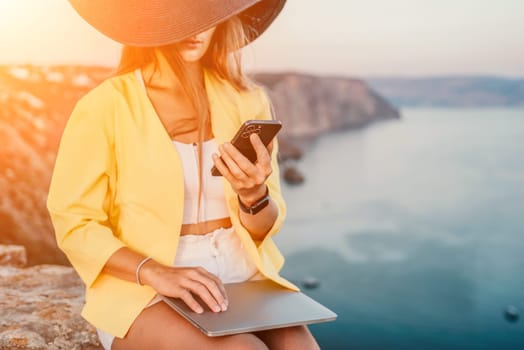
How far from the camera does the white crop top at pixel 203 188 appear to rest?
1356 mm

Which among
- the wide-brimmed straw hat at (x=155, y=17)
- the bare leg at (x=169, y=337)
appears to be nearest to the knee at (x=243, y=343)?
the bare leg at (x=169, y=337)

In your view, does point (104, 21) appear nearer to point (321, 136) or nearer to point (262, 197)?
point (262, 197)

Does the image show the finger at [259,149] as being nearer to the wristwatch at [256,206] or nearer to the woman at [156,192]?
the woman at [156,192]

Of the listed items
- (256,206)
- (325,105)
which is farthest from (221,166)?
(325,105)

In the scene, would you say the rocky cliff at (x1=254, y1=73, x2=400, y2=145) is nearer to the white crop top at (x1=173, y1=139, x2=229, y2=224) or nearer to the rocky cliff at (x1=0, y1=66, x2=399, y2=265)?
the rocky cliff at (x1=0, y1=66, x2=399, y2=265)

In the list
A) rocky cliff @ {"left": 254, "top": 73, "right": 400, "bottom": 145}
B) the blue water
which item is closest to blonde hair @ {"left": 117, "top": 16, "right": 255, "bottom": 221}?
the blue water

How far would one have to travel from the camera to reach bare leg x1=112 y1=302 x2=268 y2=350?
1138 millimetres

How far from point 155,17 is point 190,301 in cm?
53

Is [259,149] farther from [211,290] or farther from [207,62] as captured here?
[207,62]

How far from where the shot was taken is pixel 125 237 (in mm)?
1332

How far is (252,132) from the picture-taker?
1.15 meters

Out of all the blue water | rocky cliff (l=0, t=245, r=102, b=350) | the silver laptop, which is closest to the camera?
the silver laptop

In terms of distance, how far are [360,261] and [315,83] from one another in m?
0.87

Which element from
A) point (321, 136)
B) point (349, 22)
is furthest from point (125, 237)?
point (321, 136)
